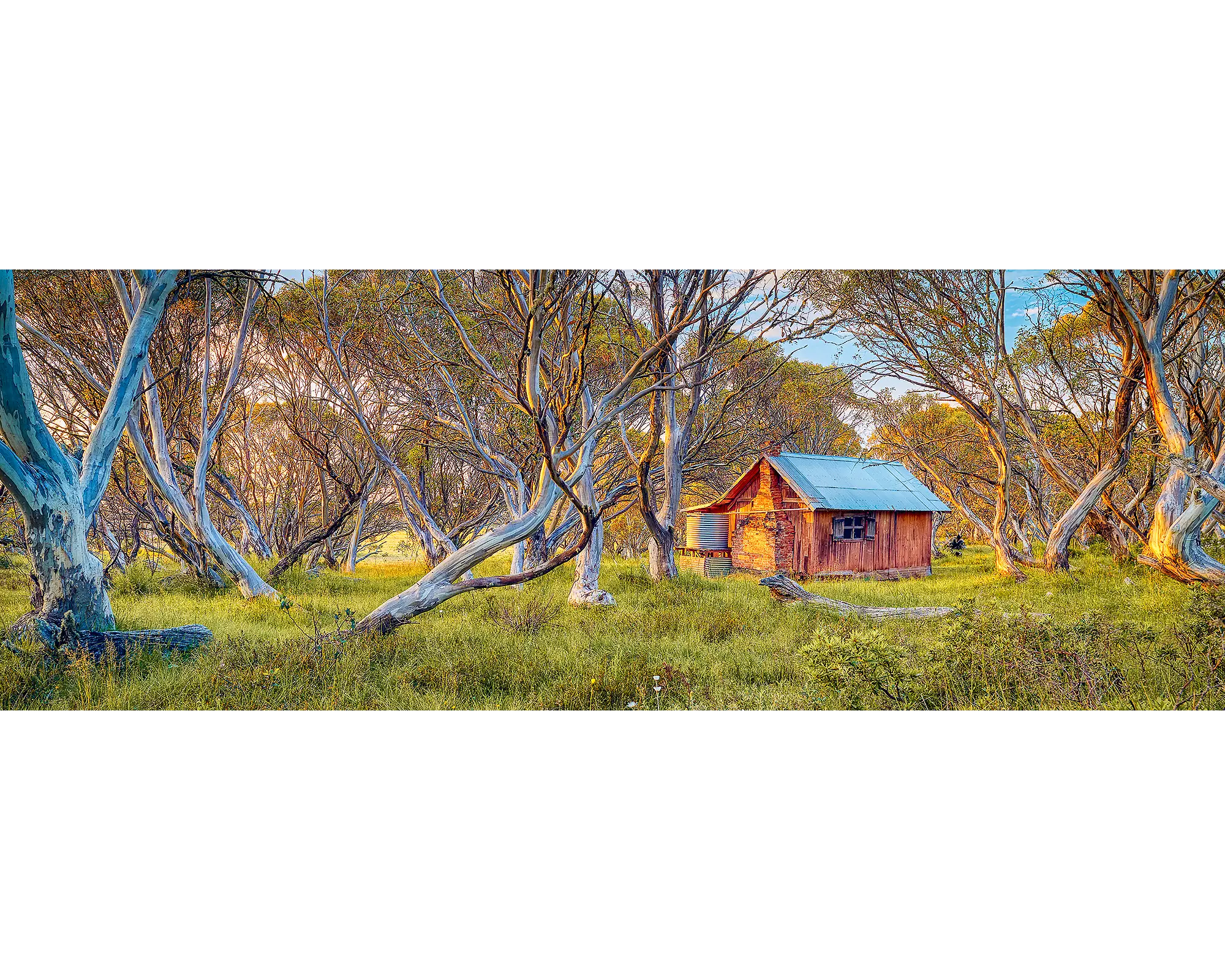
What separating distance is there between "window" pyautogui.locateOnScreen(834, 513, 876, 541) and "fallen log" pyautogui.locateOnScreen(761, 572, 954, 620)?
1033mm

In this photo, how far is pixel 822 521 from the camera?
6754 mm

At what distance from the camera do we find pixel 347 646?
469 centimetres

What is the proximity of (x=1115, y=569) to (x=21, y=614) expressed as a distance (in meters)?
8.81

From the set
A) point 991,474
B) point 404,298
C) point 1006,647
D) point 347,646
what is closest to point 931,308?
point 991,474

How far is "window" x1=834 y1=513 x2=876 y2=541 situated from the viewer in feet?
21.6

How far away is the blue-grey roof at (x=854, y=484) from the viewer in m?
6.74

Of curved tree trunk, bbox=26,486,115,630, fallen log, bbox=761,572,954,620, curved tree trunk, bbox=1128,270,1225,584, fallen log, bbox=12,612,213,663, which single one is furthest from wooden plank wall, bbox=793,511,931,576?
curved tree trunk, bbox=26,486,115,630

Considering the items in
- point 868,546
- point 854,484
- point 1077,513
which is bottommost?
point 868,546

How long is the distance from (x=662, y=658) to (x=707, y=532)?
9.54ft

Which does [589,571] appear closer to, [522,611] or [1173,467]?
[522,611]

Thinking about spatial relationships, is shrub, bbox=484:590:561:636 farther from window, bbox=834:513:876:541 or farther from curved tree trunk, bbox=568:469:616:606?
window, bbox=834:513:876:541

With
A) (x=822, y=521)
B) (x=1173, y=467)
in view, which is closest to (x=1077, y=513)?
(x=1173, y=467)

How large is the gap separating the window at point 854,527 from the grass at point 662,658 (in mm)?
1114
